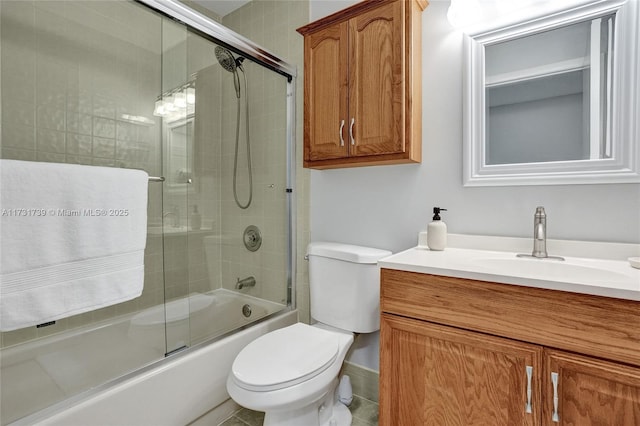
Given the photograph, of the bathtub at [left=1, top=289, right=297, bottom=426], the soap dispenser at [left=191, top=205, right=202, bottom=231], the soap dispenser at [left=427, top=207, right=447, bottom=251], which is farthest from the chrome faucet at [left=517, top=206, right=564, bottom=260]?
the soap dispenser at [left=191, top=205, right=202, bottom=231]

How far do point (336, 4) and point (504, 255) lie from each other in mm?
1625

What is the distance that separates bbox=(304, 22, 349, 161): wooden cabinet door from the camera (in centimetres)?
151

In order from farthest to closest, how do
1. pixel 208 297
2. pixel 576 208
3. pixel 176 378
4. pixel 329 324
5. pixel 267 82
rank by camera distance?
pixel 267 82
pixel 208 297
pixel 329 324
pixel 176 378
pixel 576 208

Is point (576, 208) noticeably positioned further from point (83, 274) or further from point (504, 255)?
point (83, 274)

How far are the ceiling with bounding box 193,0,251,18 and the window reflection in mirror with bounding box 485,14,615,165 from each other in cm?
178

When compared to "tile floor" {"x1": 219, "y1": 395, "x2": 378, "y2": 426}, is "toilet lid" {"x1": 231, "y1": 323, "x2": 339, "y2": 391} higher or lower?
higher

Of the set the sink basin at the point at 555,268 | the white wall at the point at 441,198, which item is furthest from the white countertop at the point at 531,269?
the white wall at the point at 441,198

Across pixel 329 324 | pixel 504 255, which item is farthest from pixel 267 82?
pixel 504 255

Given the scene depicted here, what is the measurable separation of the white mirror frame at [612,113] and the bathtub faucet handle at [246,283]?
1341 millimetres

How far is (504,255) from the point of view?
48.1 inches

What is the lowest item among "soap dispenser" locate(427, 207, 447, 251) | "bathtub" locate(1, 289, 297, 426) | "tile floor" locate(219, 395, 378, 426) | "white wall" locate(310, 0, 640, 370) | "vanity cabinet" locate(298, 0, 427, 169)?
"tile floor" locate(219, 395, 378, 426)

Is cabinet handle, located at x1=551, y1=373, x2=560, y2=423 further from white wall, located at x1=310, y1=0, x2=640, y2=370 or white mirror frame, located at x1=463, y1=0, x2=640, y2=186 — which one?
white mirror frame, located at x1=463, y1=0, x2=640, y2=186

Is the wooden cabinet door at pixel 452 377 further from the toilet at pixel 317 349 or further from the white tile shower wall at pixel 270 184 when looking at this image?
the white tile shower wall at pixel 270 184

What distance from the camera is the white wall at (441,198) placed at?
44.9 inches
